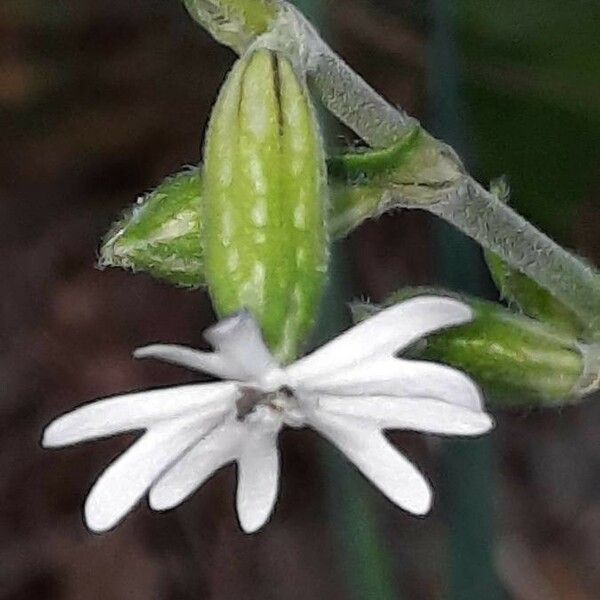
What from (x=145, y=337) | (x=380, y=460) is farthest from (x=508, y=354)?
(x=145, y=337)

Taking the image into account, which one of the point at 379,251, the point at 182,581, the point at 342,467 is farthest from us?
the point at 379,251

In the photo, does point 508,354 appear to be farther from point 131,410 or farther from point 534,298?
point 131,410

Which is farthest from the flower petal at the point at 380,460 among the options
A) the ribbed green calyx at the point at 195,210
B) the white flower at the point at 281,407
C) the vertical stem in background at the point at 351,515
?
the vertical stem in background at the point at 351,515

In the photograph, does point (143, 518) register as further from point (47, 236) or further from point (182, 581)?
point (47, 236)

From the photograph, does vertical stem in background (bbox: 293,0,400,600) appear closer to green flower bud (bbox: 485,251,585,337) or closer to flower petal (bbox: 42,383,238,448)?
green flower bud (bbox: 485,251,585,337)

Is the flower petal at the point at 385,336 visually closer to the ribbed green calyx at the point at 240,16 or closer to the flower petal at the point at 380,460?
the flower petal at the point at 380,460

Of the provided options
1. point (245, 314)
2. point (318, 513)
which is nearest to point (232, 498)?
point (318, 513)

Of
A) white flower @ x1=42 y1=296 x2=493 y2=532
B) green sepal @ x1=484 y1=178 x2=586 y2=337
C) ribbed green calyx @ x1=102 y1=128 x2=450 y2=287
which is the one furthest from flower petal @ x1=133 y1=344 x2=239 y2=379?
green sepal @ x1=484 y1=178 x2=586 y2=337
